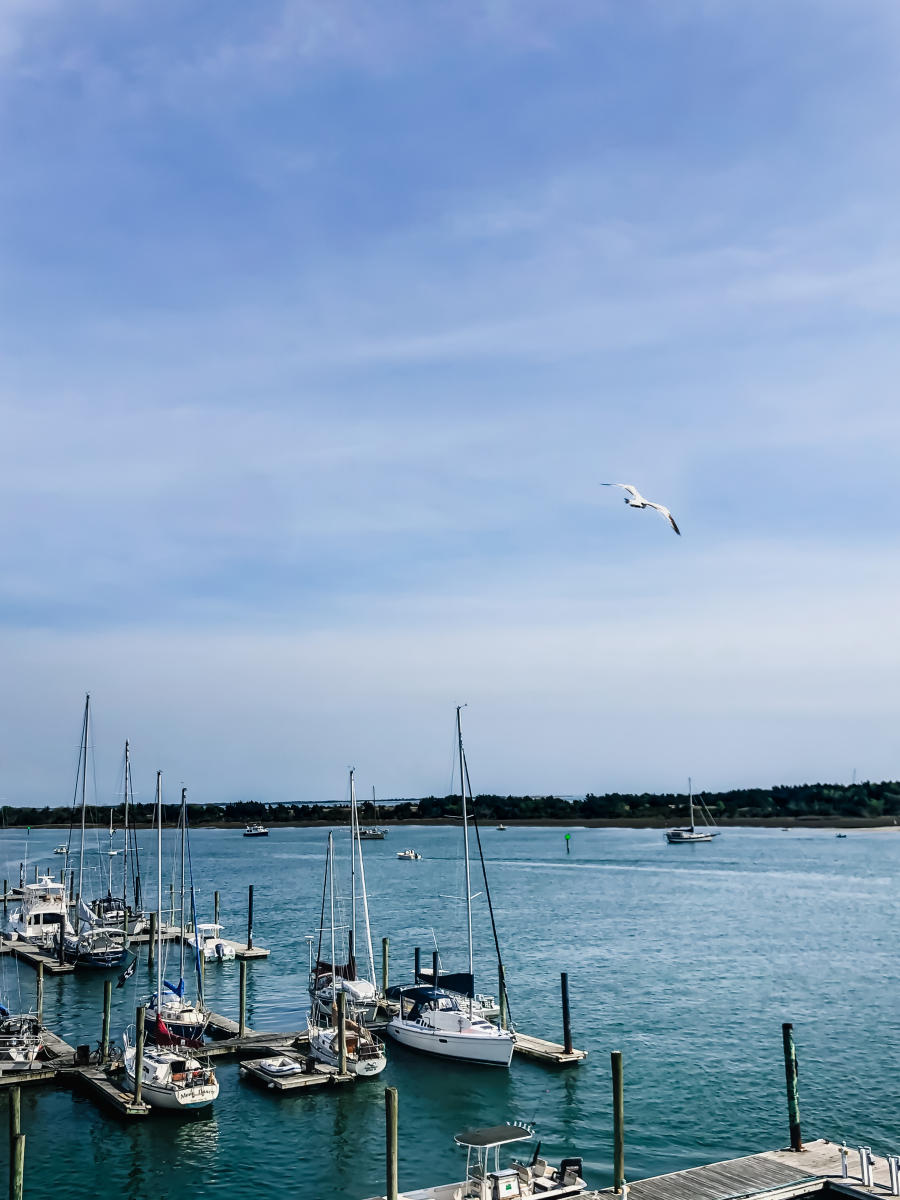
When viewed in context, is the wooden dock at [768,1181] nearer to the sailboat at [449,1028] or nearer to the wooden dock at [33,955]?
the sailboat at [449,1028]

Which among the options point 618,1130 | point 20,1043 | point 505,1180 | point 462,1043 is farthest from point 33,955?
point 618,1130

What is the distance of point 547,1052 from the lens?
39125mm

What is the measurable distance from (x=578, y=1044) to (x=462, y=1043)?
7.00 m

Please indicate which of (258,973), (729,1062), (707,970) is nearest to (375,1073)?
(729,1062)

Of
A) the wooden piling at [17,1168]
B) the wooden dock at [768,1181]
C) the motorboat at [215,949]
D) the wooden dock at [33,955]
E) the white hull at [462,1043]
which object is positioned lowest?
the wooden dock at [33,955]

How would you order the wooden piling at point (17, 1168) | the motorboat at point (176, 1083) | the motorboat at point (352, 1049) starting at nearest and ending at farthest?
the wooden piling at point (17, 1168), the motorboat at point (176, 1083), the motorboat at point (352, 1049)

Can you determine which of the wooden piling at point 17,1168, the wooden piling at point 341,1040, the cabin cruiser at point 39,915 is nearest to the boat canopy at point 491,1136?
the wooden piling at point 17,1168

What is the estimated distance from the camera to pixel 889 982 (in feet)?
191

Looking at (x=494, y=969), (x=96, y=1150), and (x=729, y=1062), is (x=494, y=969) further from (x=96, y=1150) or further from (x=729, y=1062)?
(x=96, y=1150)

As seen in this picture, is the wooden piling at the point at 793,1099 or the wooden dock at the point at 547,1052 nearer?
the wooden piling at the point at 793,1099

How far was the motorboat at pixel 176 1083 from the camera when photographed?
3359 cm

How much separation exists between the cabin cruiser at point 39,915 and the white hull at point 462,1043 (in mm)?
36617

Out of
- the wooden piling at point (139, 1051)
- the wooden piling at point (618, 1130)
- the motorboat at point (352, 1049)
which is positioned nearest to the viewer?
the wooden piling at point (618, 1130)

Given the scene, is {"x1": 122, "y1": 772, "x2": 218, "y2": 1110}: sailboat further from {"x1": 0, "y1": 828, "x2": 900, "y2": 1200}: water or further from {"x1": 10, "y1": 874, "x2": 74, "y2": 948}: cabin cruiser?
{"x1": 10, "y1": 874, "x2": 74, "y2": 948}: cabin cruiser
